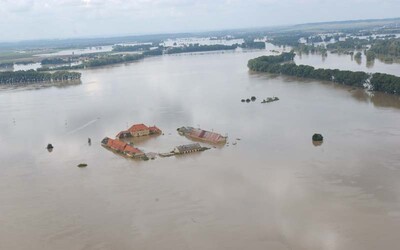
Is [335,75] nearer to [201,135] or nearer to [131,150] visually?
[201,135]

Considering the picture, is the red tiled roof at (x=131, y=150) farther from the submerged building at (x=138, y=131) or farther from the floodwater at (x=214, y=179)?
the submerged building at (x=138, y=131)

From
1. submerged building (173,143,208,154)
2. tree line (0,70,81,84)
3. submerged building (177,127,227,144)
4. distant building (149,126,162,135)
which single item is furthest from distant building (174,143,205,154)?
tree line (0,70,81,84)

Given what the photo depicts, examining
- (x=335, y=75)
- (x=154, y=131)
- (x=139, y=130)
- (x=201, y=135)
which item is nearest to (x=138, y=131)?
(x=139, y=130)

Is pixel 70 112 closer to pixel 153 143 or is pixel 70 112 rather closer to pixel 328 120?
pixel 153 143

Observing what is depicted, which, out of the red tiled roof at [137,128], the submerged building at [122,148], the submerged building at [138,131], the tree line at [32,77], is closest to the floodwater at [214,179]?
the submerged building at [122,148]

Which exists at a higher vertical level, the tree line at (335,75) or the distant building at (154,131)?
the tree line at (335,75)

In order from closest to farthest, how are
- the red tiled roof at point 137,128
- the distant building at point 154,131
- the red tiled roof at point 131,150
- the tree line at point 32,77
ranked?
the red tiled roof at point 131,150 < the red tiled roof at point 137,128 < the distant building at point 154,131 < the tree line at point 32,77
